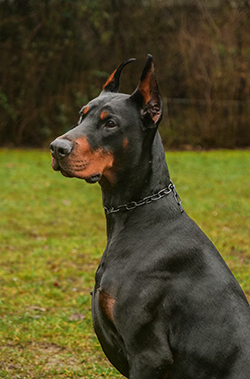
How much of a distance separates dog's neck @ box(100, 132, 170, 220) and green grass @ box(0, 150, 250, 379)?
68.5 inches

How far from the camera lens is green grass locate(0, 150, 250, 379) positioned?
397cm

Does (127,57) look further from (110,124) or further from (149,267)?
(149,267)

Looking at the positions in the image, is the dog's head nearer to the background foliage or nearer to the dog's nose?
the dog's nose

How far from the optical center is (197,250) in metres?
2.41

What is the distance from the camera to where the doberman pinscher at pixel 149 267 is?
2.29m

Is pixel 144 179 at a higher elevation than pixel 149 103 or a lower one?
lower

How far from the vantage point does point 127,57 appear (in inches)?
602

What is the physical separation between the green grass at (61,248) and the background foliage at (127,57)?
2383 mm

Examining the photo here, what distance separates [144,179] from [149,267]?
0.45m

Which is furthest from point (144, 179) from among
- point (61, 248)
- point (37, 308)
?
point (61, 248)

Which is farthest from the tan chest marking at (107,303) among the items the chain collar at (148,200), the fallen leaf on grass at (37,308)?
the fallen leaf on grass at (37,308)

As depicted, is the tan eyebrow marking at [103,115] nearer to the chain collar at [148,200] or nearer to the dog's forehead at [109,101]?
the dog's forehead at [109,101]

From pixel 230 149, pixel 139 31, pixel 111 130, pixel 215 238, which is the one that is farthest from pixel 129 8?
pixel 111 130

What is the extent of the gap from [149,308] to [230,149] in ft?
46.6
